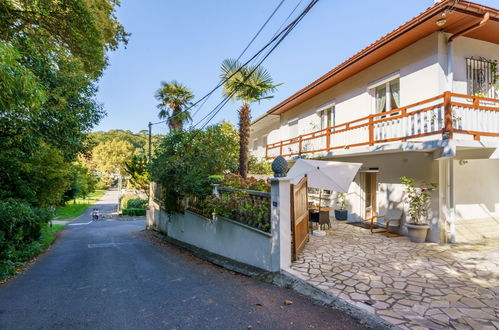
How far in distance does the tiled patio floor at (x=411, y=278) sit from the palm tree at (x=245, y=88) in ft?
18.3

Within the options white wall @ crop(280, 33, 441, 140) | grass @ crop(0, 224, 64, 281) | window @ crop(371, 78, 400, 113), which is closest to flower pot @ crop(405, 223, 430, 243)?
white wall @ crop(280, 33, 441, 140)

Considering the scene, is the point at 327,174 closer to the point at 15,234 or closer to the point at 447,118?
the point at 447,118

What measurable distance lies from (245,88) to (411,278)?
9617mm

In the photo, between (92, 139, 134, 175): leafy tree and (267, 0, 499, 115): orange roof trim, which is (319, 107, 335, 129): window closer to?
(267, 0, 499, 115): orange roof trim

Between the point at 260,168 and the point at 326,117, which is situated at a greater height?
the point at 326,117

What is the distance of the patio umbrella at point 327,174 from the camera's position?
778 centimetres

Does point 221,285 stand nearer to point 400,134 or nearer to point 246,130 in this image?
point 400,134

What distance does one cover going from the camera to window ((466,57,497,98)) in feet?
25.4

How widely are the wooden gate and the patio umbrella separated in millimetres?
818

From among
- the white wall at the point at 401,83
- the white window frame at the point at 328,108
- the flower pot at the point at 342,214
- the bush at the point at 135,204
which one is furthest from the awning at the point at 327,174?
the bush at the point at 135,204

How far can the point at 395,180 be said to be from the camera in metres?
8.82

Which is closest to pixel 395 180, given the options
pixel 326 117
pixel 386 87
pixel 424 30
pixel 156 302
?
pixel 386 87

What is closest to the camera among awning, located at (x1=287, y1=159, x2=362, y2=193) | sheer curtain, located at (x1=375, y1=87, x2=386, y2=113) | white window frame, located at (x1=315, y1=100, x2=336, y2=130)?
awning, located at (x1=287, y1=159, x2=362, y2=193)

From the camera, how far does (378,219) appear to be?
31.3 ft
